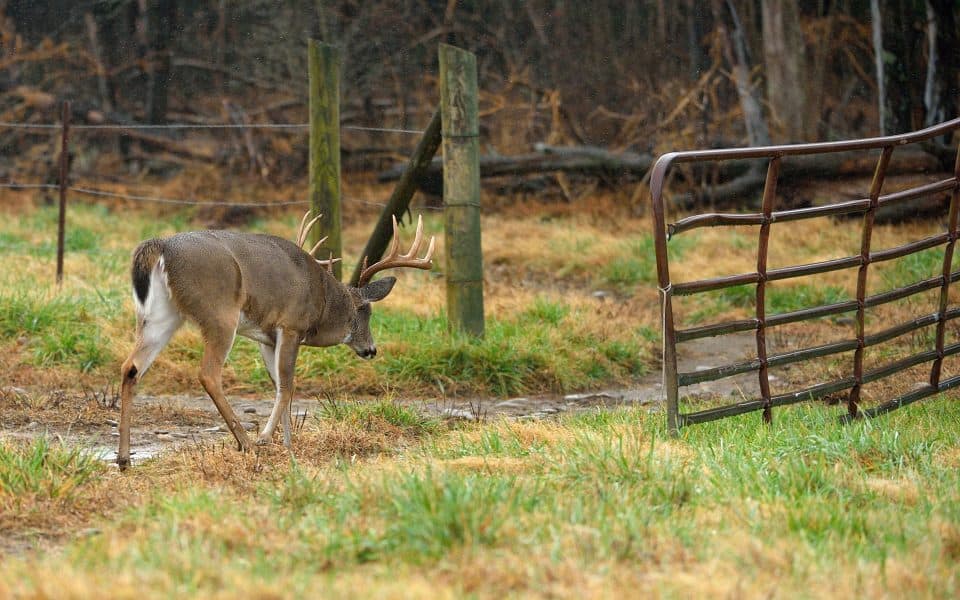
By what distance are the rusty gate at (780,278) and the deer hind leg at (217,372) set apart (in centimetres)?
218

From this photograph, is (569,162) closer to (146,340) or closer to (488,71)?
(488,71)

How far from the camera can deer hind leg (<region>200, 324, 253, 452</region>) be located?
251 inches

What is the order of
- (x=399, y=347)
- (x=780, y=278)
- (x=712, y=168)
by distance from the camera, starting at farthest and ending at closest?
(x=712, y=168) < (x=399, y=347) < (x=780, y=278)

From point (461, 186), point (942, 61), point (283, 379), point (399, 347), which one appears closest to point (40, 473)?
point (283, 379)

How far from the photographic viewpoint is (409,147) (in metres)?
17.3

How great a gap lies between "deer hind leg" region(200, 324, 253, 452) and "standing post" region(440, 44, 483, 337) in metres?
2.85

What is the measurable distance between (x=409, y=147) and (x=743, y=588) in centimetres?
1395

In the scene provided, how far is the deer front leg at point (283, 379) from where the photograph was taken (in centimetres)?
668

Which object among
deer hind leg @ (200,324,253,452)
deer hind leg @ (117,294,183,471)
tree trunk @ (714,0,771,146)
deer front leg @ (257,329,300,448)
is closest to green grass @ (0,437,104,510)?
deer hind leg @ (117,294,183,471)

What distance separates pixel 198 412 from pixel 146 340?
4.92 feet

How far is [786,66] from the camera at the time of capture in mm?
16391

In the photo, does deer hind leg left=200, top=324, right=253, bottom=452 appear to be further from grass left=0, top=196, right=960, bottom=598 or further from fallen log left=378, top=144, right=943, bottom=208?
fallen log left=378, top=144, right=943, bottom=208

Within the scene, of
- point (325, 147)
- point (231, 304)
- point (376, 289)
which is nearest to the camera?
point (231, 304)

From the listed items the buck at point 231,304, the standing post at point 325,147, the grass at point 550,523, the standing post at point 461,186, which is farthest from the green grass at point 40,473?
the standing post at point 461,186
